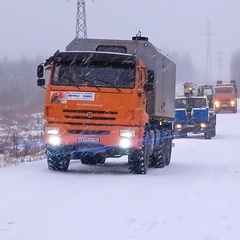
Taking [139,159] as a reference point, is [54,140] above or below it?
above

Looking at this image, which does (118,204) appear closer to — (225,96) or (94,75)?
(94,75)

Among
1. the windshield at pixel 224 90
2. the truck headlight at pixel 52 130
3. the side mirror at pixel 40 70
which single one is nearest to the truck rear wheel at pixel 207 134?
the side mirror at pixel 40 70

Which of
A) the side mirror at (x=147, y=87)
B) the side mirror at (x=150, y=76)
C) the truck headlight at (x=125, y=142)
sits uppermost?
the side mirror at (x=150, y=76)

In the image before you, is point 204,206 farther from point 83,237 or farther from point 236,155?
point 236,155

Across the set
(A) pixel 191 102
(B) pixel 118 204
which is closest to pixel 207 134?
(A) pixel 191 102

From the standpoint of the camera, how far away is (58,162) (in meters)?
15.4

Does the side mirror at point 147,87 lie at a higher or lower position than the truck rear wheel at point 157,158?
higher

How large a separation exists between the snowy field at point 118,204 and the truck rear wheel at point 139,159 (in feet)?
0.88

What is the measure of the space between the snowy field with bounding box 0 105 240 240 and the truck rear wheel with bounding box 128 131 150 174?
10.5 inches

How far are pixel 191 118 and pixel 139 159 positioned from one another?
65.7 feet

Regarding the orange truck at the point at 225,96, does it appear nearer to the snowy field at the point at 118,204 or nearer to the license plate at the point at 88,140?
the snowy field at the point at 118,204

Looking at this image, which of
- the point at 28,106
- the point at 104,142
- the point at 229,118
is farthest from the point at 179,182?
the point at 28,106

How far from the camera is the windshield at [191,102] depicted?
34969mm

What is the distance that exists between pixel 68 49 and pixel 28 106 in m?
53.0
